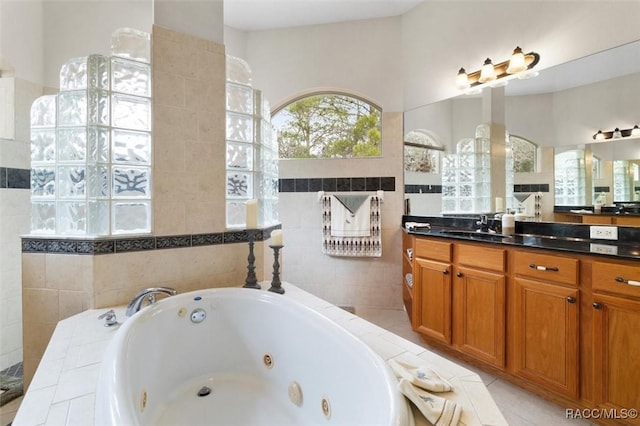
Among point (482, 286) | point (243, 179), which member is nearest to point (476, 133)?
point (482, 286)

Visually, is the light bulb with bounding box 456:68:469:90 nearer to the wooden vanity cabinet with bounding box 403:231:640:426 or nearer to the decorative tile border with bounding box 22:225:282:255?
the wooden vanity cabinet with bounding box 403:231:640:426

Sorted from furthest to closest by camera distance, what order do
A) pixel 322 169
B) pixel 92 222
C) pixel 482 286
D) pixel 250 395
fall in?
pixel 322 169
pixel 482 286
pixel 92 222
pixel 250 395

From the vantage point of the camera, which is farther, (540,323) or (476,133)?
(476,133)

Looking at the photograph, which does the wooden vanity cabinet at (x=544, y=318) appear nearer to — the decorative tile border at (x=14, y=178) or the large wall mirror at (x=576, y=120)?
the large wall mirror at (x=576, y=120)

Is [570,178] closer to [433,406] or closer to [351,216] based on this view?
[351,216]

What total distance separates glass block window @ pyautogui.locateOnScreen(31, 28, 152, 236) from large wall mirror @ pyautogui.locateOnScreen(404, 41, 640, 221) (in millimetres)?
2571

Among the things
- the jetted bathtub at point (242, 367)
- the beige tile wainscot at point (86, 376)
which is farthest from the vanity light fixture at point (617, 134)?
the jetted bathtub at point (242, 367)

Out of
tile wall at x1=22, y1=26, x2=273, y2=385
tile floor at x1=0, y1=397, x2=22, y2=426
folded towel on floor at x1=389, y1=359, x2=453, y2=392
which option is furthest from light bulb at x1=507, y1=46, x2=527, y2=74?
tile floor at x1=0, y1=397, x2=22, y2=426

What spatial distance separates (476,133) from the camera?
2.53 meters

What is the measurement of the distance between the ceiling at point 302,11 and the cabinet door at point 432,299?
239 centimetres

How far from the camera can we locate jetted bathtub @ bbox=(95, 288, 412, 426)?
96cm

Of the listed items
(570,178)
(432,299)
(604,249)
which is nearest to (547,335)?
(604,249)

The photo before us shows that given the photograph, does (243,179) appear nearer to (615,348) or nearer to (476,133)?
(476,133)

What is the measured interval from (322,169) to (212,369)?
80.6 inches
